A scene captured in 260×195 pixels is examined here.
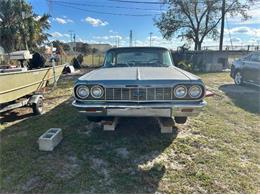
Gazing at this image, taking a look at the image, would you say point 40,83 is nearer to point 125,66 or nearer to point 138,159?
point 125,66

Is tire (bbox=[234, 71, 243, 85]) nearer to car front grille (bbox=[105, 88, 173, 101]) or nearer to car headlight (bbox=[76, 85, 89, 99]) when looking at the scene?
car front grille (bbox=[105, 88, 173, 101])

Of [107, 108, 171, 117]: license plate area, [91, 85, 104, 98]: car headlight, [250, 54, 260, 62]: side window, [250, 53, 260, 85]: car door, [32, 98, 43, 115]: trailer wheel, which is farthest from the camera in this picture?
[250, 54, 260, 62]: side window

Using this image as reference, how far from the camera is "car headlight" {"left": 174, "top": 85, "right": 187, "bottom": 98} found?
3576mm

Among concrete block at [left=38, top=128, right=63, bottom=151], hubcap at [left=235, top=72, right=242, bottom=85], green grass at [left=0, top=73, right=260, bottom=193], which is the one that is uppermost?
hubcap at [left=235, top=72, right=242, bottom=85]

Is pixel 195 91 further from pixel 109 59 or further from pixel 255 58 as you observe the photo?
pixel 255 58

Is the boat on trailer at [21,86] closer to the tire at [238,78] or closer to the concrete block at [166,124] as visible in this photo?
the concrete block at [166,124]

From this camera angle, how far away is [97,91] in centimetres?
365

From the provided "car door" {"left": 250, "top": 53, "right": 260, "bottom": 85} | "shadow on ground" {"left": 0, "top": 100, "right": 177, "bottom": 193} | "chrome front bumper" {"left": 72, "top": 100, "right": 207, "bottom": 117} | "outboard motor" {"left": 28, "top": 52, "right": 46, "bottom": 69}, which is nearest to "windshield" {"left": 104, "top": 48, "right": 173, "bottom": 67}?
"shadow on ground" {"left": 0, "top": 100, "right": 177, "bottom": 193}

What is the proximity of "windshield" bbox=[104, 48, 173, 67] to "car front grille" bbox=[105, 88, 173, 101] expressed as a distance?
1831 millimetres

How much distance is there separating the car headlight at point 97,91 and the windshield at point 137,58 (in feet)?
6.03

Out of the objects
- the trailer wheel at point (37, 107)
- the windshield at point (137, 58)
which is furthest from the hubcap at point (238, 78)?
the trailer wheel at point (37, 107)

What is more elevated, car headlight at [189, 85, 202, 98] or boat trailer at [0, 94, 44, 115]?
car headlight at [189, 85, 202, 98]

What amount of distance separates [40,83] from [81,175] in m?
4.67

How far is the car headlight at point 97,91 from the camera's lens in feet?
11.9
